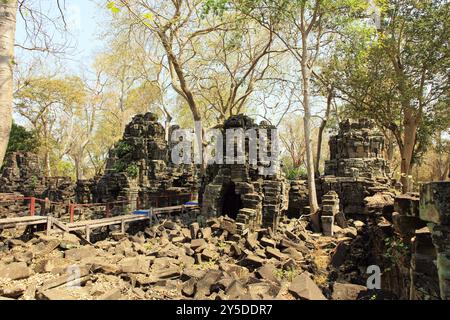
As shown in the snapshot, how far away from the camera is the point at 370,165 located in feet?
54.6

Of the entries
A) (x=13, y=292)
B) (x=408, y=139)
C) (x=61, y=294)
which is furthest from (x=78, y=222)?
(x=408, y=139)

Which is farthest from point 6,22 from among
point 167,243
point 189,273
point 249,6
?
point 249,6

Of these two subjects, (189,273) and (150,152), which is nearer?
(189,273)

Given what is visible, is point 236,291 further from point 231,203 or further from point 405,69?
point 405,69

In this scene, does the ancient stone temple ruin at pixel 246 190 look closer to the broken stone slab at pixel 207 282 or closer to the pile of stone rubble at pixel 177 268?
the pile of stone rubble at pixel 177 268

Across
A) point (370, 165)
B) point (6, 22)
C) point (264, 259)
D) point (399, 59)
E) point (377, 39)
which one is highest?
point (377, 39)

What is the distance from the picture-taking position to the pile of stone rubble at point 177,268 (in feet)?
16.7

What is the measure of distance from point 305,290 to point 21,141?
3121cm

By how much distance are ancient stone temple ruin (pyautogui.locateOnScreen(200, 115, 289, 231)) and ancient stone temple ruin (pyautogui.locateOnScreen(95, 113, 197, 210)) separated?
20.5ft

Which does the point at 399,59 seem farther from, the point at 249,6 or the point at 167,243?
the point at 167,243

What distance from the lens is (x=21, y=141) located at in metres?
28.1

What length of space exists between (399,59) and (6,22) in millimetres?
15007

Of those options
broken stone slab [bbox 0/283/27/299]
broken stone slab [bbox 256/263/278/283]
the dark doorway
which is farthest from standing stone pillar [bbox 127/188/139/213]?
broken stone slab [bbox 256/263/278/283]

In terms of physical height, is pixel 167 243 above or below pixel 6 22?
below
